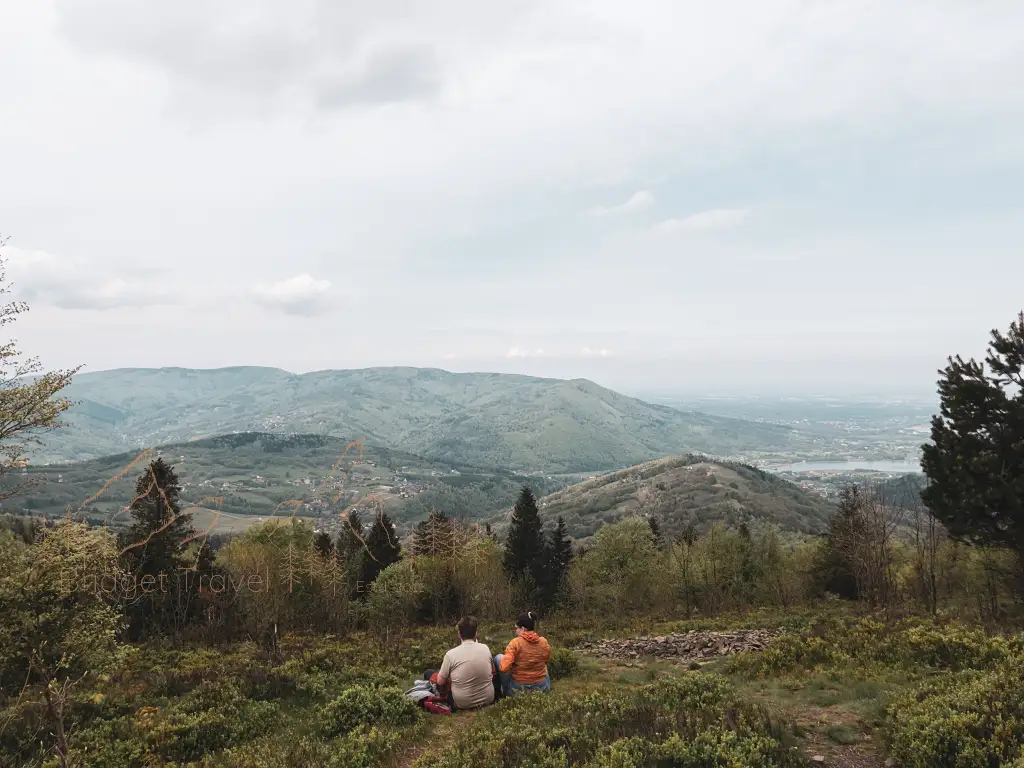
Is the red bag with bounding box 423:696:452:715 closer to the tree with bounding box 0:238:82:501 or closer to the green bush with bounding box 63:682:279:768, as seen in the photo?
the green bush with bounding box 63:682:279:768

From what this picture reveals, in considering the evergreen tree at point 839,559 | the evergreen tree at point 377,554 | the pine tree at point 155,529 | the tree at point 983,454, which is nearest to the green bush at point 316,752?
the tree at point 983,454

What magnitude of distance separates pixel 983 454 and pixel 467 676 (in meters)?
23.7

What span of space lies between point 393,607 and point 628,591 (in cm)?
Result: 2472

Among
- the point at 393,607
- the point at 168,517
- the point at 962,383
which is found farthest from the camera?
the point at 393,607

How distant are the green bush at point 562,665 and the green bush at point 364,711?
570cm

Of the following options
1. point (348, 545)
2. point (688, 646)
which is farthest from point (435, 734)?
point (348, 545)

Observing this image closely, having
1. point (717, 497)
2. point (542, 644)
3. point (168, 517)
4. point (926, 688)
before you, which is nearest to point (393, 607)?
point (168, 517)

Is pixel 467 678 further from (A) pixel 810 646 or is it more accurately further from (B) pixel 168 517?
(B) pixel 168 517

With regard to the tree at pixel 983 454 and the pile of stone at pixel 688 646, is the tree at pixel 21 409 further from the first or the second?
the tree at pixel 983 454

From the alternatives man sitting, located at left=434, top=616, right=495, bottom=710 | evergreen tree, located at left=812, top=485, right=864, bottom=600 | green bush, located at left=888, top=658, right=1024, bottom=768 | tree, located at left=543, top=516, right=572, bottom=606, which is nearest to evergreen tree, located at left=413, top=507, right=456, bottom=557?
tree, located at left=543, top=516, right=572, bottom=606

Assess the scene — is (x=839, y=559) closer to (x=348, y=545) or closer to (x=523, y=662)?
(x=523, y=662)

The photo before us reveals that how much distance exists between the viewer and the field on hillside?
740cm

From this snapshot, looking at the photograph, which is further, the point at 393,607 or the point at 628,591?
the point at 628,591

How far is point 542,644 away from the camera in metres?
12.6
